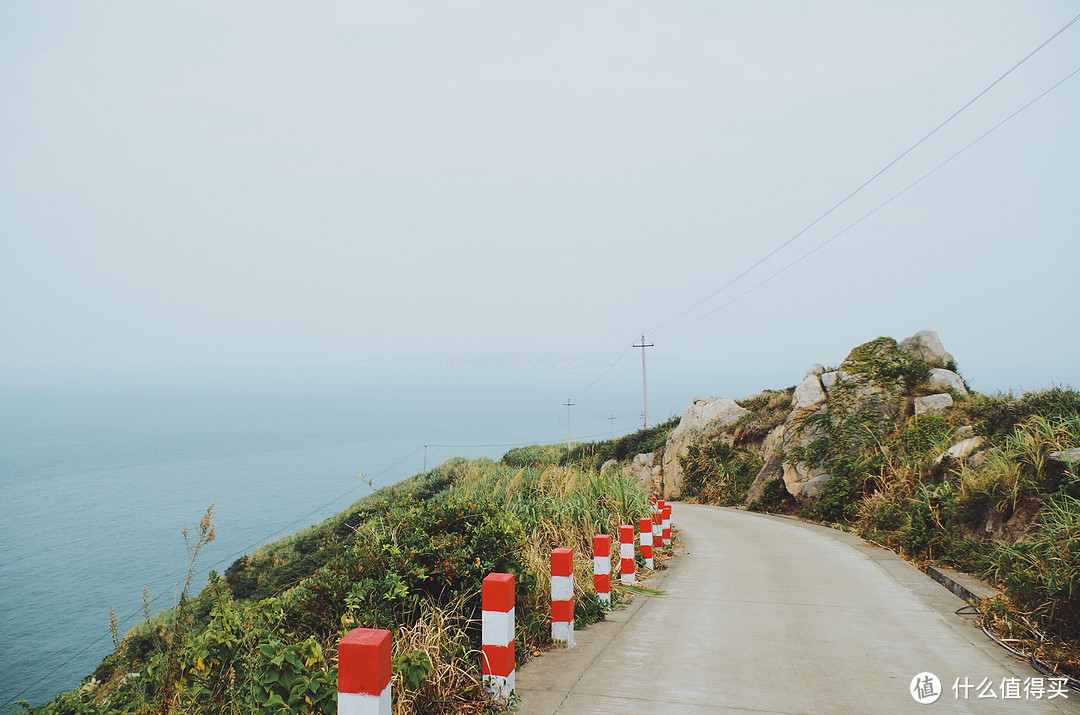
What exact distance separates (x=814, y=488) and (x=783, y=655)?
13.7 meters

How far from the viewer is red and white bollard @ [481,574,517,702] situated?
4273 mm

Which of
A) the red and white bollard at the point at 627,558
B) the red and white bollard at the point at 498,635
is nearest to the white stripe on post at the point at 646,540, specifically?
the red and white bollard at the point at 627,558

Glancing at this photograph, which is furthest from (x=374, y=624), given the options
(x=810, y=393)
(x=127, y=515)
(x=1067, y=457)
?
(x=127, y=515)

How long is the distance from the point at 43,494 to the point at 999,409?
14979 centimetres

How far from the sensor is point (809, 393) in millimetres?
20734

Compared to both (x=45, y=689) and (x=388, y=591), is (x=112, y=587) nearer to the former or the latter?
(x=45, y=689)

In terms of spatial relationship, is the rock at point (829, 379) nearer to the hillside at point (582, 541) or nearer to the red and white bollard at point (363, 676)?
the hillside at point (582, 541)

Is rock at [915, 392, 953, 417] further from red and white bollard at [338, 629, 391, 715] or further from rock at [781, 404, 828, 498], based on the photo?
red and white bollard at [338, 629, 391, 715]

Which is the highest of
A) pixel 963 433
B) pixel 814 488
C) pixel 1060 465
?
pixel 963 433

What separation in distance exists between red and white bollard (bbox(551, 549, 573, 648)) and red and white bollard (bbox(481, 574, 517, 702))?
1220mm

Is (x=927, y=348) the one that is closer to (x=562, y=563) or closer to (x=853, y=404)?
(x=853, y=404)

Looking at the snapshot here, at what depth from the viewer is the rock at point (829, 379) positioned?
20106 mm

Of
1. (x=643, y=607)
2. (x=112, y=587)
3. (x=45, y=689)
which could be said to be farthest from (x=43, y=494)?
(x=643, y=607)

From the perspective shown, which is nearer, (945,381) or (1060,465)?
(1060,465)
